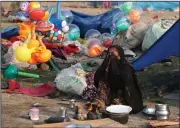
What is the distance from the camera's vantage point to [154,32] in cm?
960

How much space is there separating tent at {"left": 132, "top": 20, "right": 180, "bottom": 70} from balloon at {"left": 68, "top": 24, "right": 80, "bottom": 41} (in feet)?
12.1

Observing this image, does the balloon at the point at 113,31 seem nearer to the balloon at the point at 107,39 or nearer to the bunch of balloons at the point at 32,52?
the balloon at the point at 107,39

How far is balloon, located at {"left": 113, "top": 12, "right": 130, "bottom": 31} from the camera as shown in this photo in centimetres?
1032

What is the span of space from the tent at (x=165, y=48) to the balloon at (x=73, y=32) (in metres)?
3.70

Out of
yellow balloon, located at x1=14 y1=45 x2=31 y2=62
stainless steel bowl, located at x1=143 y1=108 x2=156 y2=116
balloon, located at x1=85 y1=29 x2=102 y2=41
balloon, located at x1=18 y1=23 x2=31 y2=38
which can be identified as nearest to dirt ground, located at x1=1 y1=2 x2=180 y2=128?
stainless steel bowl, located at x1=143 y1=108 x2=156 y2=116

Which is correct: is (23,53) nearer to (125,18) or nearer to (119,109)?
(119,109)

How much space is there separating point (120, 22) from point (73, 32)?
1180mm

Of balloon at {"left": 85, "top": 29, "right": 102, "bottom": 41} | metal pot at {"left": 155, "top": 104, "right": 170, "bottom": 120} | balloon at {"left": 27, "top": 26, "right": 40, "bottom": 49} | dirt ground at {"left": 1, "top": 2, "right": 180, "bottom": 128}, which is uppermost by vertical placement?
balloon at {"left": 27, "top": 26, "right": 40, "bottom": 49}

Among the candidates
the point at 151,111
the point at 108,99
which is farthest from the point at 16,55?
the point at 151,111

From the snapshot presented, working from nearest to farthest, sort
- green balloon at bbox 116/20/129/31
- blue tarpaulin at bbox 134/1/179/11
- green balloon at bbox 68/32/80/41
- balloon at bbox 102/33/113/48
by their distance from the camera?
balloon at bbox 102/33/113/48
green balloon at bbox 116/20/129/31
green balloon at bbox 68/32/80/41
blue tarpaulin at bbox 134/1/179/11

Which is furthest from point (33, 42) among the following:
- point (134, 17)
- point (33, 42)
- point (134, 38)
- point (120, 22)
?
point (134, 17)

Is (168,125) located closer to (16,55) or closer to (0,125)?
(0,125)

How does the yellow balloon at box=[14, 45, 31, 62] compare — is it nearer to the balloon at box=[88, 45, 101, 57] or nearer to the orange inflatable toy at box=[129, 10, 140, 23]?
the balloon at box=[88, 45, 101, 57]

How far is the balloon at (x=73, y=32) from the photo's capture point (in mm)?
10609
